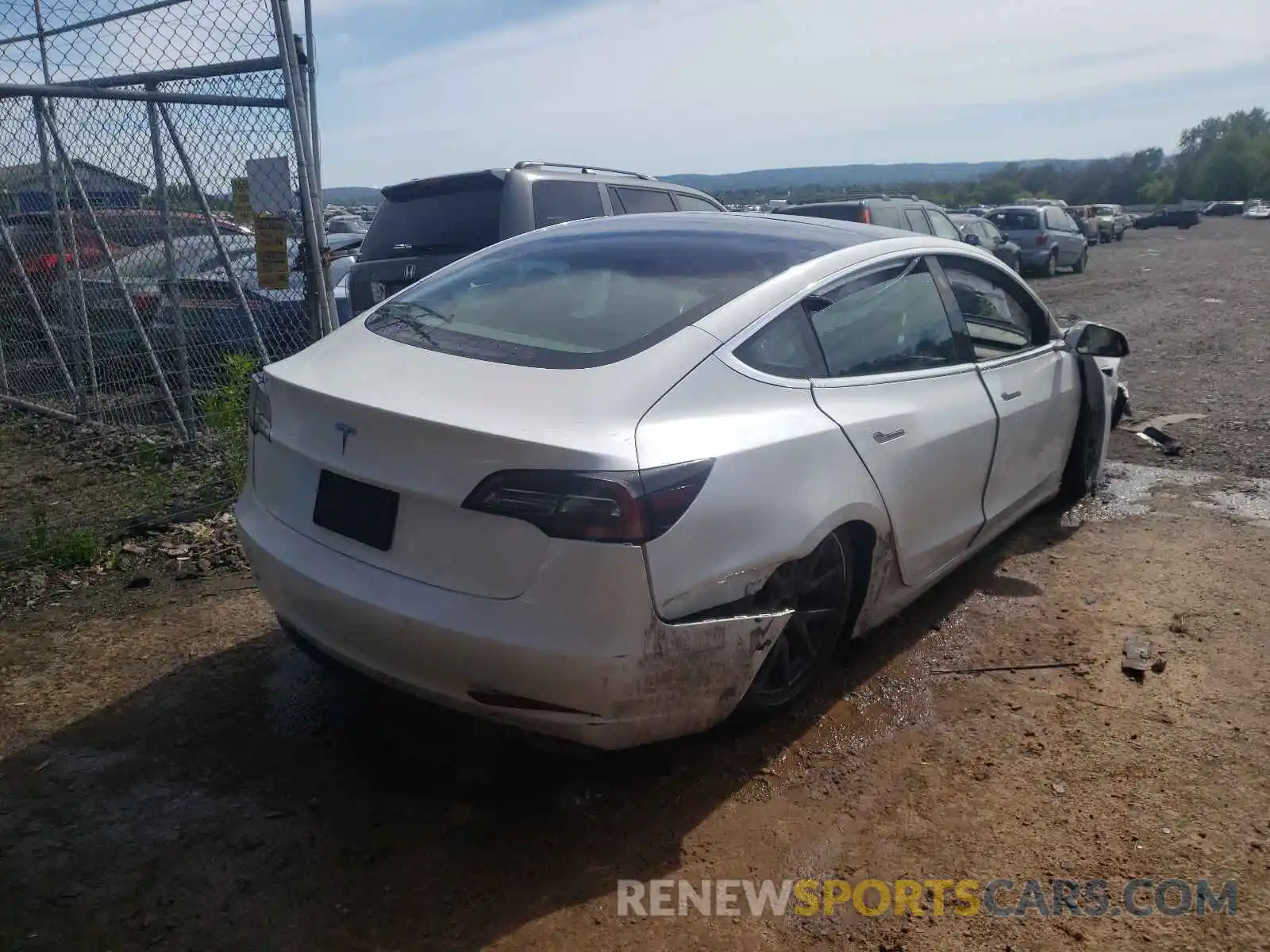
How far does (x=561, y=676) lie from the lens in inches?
101

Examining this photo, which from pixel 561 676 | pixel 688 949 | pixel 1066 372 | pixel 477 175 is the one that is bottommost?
pixel 688 949

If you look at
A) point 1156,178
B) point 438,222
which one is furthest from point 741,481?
point 1156,178

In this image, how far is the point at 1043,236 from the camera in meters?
23.0

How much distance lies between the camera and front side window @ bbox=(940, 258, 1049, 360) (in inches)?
171

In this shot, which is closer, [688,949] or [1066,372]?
[688,949]

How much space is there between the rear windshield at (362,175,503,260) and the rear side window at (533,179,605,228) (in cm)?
28

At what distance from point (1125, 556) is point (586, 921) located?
3.49 metres

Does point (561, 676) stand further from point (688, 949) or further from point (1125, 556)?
point (1125, 556)

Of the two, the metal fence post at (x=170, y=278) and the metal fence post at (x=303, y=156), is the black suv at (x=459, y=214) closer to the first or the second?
the metal fence post at (x=170, y=278)

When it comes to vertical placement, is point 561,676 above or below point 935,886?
above

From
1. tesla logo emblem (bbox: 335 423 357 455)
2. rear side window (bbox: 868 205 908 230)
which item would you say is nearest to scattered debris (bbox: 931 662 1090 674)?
tesla logo emblem (bbox: 335 423 357 455)

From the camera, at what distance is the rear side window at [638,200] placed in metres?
8.04

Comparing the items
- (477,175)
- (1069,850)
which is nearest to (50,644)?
(1069,850)

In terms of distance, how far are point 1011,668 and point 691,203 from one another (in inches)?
239
